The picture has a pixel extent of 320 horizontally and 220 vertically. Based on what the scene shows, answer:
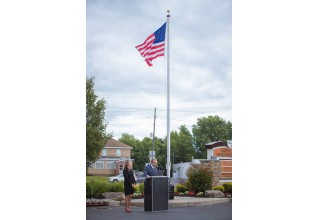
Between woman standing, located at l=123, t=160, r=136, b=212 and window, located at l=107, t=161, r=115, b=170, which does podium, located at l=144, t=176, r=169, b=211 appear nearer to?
woman standing, located at l=123, t=160, r=136, b=212

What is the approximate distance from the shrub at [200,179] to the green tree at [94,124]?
3.84m

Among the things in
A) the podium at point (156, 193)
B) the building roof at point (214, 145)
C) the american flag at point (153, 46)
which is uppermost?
the american flag at point (153, 46)

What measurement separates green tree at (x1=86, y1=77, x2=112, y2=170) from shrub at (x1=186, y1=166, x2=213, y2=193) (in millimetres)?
3836

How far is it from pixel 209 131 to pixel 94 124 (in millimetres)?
31703

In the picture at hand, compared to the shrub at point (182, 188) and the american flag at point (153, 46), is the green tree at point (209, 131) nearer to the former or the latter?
the shrub at point (182, 188)

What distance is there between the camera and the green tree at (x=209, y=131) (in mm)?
47500

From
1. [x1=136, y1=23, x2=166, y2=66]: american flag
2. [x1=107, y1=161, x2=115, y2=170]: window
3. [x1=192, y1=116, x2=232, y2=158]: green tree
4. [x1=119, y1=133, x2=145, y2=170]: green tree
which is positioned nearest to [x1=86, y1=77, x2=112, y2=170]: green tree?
[x1=136, y1=23, x2=166, y2=66]: american flag

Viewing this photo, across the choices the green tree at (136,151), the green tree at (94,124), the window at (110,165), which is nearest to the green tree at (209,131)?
the green tree at (136,151)

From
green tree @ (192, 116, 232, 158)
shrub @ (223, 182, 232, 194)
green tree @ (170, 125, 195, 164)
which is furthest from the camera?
green tree @ (192, 116, 232, 158)

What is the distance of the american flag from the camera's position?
469 inches

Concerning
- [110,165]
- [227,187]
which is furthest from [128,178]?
[110,165]
